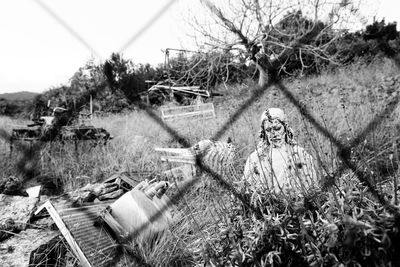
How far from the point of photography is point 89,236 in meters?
1.12

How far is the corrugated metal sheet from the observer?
105 centimetres

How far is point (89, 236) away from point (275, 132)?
0.75 metres

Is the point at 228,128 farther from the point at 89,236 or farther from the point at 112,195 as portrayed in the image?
the point at 112,195

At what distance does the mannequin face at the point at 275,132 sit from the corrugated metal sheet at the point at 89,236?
66cm

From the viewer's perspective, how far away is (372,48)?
24.0 ft

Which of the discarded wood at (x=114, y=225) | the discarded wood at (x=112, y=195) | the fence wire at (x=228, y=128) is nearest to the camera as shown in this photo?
the fence wire at (x=228, y=128)

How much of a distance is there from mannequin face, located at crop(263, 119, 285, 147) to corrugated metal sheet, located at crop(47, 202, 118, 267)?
0.66 meters

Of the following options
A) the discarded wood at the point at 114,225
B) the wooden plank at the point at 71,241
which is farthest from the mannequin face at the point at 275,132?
the wooden plank at the point at 71,241

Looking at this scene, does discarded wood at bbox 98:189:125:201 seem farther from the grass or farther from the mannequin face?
the mannequin face

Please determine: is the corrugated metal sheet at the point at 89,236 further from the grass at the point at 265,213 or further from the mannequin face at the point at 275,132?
the mannequin face at the point at 275,132

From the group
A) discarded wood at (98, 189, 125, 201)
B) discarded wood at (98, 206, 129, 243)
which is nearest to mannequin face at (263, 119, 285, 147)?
discarded wood at (98, 206, 129, 243)

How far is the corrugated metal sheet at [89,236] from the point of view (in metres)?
1.05

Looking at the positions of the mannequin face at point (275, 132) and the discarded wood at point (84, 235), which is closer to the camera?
the discarded wood at point (84, 235)

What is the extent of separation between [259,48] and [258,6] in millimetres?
1707
